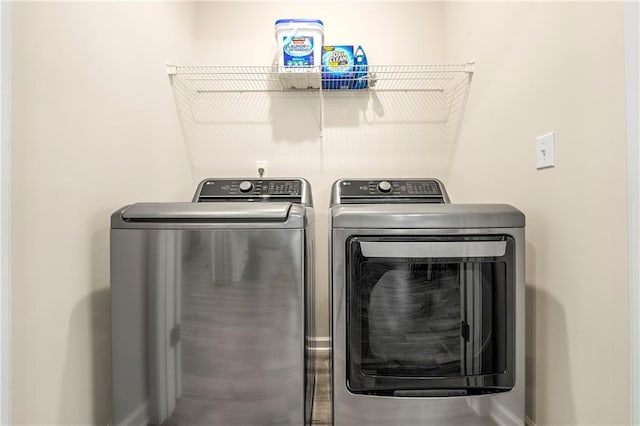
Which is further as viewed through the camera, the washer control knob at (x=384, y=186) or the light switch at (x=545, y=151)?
the washer control knob at (x=384, y=186)

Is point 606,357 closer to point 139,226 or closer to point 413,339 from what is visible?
point 413,339

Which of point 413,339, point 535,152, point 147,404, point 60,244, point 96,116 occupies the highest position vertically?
point 96,116

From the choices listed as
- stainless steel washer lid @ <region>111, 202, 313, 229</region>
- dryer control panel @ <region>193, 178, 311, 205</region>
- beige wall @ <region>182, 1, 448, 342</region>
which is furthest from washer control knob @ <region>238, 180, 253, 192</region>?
stainless steel washer lid @ <region>111, 202, 313, 229</region>

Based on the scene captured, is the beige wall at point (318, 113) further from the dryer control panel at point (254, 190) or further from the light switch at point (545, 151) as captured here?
the light switch at point (545, 151)

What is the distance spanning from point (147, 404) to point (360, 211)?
929 mm

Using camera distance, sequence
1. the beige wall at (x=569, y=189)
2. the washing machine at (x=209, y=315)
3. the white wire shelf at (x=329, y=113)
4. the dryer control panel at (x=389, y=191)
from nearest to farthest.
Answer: the beige wall at (x=569, y=189), the washing machine at (x=209, y=315), the dryer control panel at (x=389, y=191), the white wire shelf at (x=329, y=113)

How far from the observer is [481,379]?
1137mm

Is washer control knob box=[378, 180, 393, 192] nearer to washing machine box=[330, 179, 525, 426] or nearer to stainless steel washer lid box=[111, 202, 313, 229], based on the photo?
washing machine box=[330, 179, 525, 426]

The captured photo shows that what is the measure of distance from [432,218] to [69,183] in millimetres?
1133

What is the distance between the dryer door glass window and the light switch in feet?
1.20

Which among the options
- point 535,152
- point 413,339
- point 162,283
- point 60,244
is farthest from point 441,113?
point 60,244

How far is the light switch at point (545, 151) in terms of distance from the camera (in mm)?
1139

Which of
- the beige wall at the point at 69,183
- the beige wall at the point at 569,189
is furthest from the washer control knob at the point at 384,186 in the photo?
the beige wall at the point at 69,183

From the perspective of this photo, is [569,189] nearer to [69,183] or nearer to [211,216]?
[211,216]
